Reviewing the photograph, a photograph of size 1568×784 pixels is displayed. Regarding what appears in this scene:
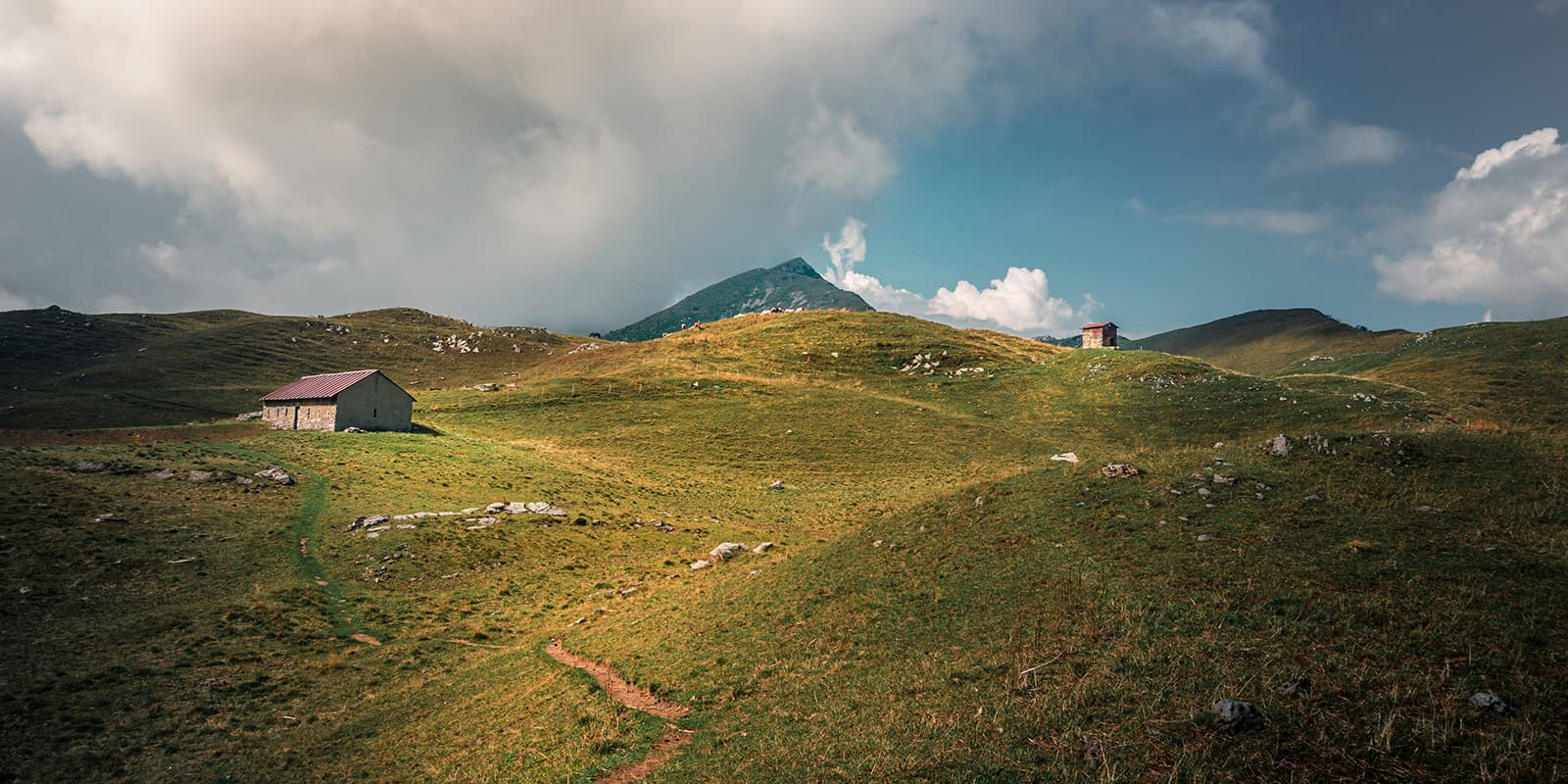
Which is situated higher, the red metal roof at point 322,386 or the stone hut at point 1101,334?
the stone hut at point 1101,334

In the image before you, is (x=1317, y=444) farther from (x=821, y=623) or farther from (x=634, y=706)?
(x=634, y=706)

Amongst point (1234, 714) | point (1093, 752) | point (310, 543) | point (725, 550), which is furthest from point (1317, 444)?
point (310, 543)

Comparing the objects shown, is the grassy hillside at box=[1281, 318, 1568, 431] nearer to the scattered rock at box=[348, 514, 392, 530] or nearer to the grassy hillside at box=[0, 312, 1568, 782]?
the grassy hillside at box=[0, 312, 1568, 782]

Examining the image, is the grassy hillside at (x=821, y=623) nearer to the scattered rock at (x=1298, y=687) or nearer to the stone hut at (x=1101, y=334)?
the scattered rock at (x=1298, y=687)

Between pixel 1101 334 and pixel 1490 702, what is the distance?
121m

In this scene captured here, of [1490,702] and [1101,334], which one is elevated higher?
[1101,334]

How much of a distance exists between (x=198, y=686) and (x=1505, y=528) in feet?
127

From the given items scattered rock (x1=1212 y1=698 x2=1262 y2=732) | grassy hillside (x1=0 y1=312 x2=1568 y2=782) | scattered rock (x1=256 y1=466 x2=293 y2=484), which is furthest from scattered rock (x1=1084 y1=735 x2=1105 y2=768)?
scattered rock (x1=256 y1=466 x2=293 y2=484)

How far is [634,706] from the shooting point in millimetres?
16047

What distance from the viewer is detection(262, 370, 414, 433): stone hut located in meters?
59.9

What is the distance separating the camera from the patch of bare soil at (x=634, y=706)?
12.8 metres

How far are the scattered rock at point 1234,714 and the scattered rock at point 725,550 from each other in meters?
23.3

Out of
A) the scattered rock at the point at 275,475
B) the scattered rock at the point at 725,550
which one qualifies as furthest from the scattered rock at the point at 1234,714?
the scattered rock at the point at 275,475

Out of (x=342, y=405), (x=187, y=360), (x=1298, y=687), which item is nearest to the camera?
(x=1298, y=687)
